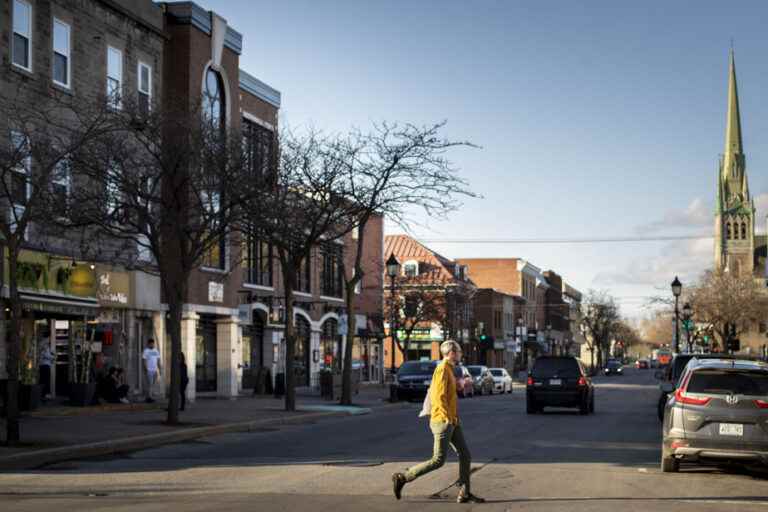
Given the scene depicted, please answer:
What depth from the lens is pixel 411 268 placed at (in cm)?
8369

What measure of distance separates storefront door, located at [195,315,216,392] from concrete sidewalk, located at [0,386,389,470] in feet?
14.3

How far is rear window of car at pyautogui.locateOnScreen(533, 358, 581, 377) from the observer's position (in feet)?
112

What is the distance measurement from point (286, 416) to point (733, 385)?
16.5 m

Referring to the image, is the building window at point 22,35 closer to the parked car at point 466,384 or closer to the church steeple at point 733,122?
the parked car at point 466,384

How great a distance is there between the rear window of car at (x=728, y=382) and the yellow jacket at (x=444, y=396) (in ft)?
15.7

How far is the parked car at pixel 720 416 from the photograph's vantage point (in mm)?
15703

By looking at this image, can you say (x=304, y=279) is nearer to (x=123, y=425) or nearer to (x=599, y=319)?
(x=123, y=425)

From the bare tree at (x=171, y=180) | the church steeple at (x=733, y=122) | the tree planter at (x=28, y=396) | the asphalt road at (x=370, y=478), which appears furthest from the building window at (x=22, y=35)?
the church steeple at (x=733, y=122)

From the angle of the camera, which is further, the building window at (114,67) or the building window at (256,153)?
the building window at (114,67)

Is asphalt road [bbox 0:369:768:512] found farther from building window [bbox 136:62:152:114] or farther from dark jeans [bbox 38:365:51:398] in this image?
building window [bbox 136:62:152:114]

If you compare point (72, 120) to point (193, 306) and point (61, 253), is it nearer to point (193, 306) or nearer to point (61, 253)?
point (61, 253)

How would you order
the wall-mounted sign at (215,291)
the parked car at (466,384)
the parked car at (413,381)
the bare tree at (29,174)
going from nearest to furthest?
the bare tree at (29,174), the wall-mounted sign at (215,291), the parked car at (413,381), the parked car at (466,384)

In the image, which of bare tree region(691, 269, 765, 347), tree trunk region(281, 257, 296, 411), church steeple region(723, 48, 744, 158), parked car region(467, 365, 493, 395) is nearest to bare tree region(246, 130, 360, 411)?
tree trunk region(281, 257, 296, 411)

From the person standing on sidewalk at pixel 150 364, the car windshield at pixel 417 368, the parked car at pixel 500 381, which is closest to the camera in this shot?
the person standing on sidewalk at pixel 150 364
